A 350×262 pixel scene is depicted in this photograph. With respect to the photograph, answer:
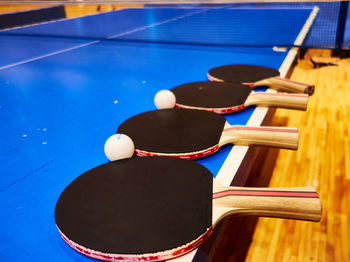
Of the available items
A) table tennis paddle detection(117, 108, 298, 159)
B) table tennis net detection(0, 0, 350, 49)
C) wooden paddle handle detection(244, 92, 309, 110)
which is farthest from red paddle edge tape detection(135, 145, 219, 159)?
table tennis net detection(0, 0, 350, 49)

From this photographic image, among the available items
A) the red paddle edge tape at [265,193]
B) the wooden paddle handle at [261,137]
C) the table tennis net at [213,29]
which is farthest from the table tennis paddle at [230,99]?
the table tennis net at [213,29]

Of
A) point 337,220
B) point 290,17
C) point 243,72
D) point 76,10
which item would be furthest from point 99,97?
point 76,10

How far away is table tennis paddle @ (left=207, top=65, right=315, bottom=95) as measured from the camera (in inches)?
70.9

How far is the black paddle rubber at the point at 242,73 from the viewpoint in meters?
1.92

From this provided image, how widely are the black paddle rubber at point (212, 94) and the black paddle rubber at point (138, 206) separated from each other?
565 millimetres

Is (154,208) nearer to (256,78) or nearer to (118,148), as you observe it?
(118,148)

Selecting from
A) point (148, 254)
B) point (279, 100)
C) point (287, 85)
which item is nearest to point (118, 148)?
point (148, 254)

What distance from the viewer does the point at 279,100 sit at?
158cm

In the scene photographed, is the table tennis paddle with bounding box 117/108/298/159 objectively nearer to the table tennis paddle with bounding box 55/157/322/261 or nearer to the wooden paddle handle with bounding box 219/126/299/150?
the wooden paddle handle with bounding box 219/126/299/150

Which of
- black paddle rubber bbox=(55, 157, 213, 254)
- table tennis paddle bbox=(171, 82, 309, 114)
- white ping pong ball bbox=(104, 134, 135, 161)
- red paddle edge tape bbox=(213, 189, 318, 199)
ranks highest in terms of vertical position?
white ping pong ball bbox=(104, 134, 135, 161)

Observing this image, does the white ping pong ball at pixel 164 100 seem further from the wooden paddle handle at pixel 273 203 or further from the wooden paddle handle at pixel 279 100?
the wooden paddle handle at pixel 273 203

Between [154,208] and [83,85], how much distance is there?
1.55m

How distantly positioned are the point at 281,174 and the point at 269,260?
0.88m

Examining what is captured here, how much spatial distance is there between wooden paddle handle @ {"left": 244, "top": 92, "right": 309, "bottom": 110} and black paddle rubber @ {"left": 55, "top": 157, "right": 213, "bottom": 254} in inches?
27.4
